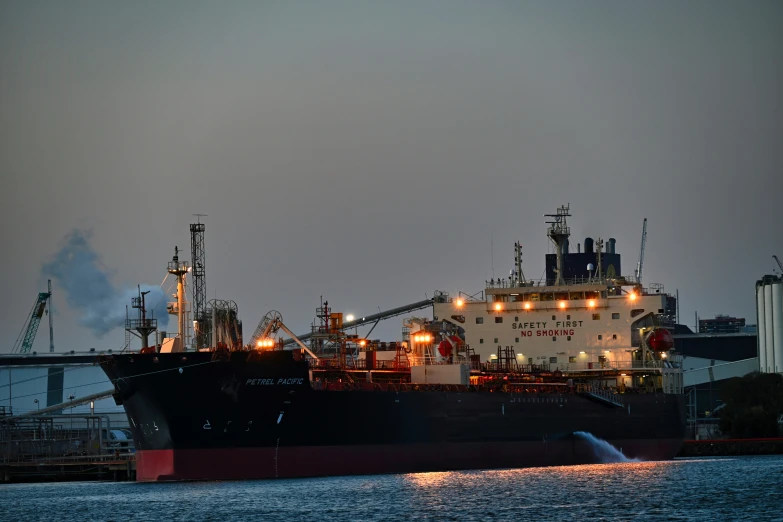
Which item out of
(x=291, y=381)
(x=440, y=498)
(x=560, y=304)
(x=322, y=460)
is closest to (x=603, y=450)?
(x=560, y=304)

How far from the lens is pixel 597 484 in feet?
168

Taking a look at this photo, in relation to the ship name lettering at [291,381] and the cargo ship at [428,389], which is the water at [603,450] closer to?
the cargo ship at [428,389]

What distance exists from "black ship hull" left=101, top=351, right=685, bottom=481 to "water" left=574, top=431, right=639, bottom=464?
6.89 m

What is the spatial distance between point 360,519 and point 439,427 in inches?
592

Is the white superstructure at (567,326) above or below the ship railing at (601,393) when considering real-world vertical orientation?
above

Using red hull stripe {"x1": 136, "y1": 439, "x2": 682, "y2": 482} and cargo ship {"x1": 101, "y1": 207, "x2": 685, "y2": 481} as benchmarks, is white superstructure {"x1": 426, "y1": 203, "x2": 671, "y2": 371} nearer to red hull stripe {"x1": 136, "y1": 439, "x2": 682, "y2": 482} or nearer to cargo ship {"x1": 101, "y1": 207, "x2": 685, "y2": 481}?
cargo ship {"x1": 101, "y1": 207, "x2": 685, "y2": 481}

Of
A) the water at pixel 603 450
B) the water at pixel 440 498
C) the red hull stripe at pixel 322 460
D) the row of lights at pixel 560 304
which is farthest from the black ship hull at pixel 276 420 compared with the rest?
the row of lights at pixel 560 304

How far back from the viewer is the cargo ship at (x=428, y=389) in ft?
169

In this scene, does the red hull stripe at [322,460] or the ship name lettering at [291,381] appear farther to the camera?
the ship name lettering at [291,381]

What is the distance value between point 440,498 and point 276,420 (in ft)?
26.0

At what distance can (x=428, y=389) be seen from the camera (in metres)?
57.1

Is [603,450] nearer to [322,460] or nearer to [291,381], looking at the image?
[322,460]

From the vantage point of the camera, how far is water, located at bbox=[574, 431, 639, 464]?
6289 cm

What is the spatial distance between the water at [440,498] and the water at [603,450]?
13.6 ft
